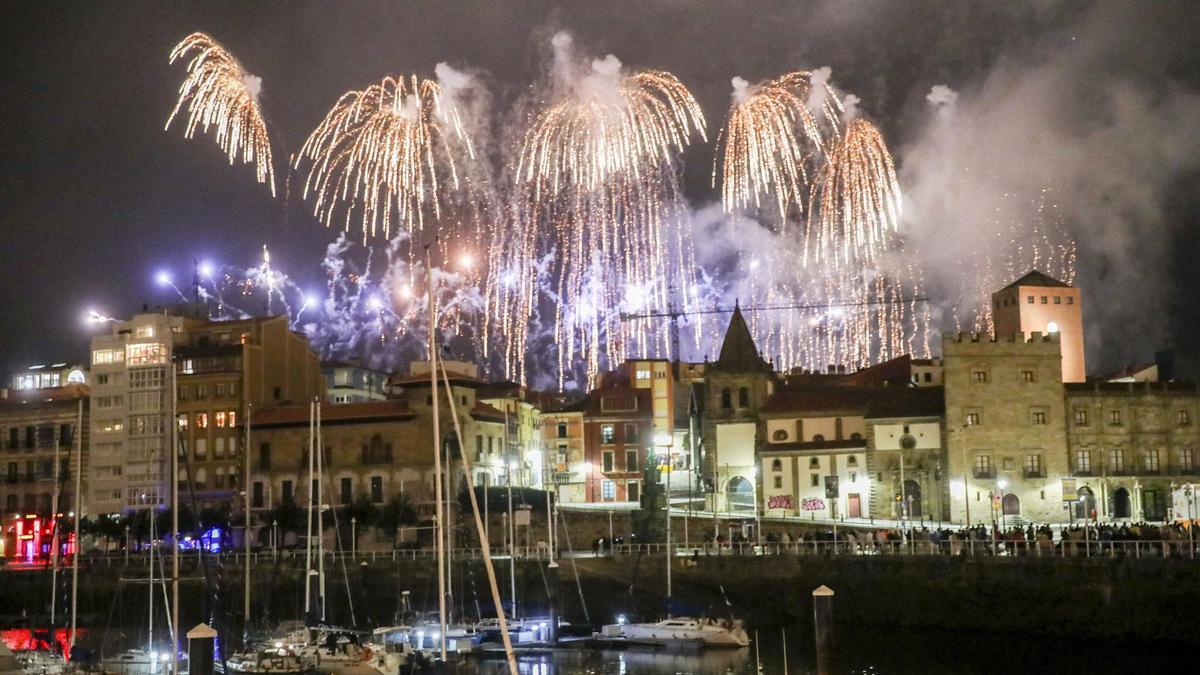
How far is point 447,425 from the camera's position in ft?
301

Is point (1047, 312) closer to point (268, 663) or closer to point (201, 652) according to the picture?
point (268, 663)

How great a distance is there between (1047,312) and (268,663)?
59642mm

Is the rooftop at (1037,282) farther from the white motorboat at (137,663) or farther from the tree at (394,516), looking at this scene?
the white motorboat at (137,663)

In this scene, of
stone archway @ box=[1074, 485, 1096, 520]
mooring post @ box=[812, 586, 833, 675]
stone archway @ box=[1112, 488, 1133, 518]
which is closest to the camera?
mooring post @ box=[812, 586, 833, 675]

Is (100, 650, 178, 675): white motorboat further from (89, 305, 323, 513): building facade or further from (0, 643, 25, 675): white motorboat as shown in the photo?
(89, 305, 323, 513): building facade

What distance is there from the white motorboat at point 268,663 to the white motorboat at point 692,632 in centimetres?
1466

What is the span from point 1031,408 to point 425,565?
36668 mm

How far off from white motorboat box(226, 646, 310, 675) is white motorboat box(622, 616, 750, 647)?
48.1ft

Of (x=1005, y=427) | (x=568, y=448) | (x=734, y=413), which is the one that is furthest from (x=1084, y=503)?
(x=568, y=448)

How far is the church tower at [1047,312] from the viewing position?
91.2 meters

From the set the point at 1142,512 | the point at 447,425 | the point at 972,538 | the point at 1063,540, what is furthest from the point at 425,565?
the point at 1142,512

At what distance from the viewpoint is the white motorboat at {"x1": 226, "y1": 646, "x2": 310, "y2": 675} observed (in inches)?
1968

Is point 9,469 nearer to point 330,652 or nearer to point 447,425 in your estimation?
point 447,425

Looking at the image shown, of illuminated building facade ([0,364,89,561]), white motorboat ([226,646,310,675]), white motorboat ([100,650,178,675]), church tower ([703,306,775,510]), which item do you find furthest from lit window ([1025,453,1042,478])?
illuminated building facade ([0,364,89,561])
